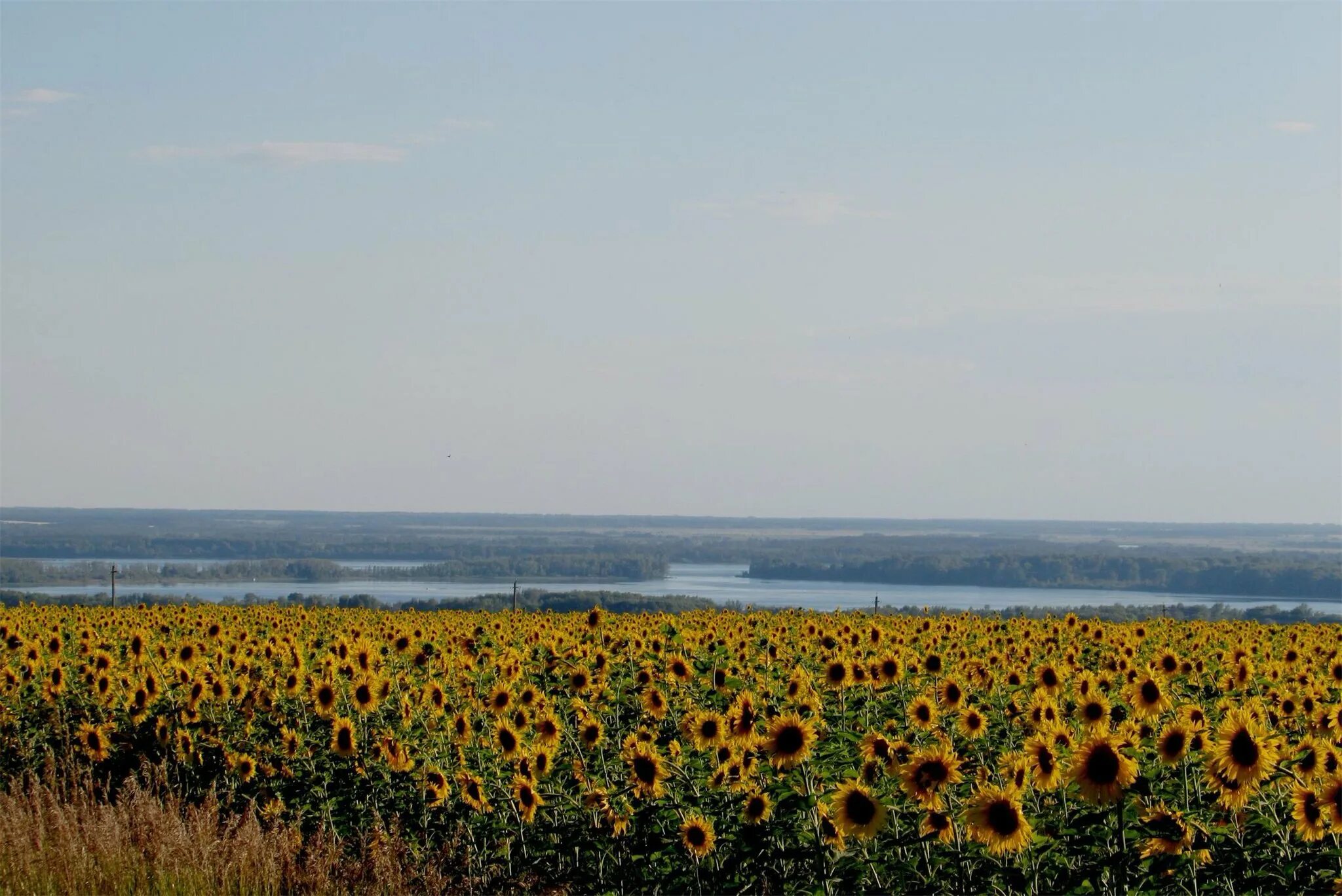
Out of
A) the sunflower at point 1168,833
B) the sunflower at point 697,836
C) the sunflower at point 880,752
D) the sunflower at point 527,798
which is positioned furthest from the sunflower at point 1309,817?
the sunflower at point 527,798

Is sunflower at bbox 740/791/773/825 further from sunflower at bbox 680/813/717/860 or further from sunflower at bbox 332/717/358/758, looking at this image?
sunflower at bbox 332/717/358/758

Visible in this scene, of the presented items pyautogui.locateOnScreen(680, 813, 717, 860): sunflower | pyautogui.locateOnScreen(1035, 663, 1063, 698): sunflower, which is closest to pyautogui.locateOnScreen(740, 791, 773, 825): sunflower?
pyautogui.locateOnScreen(680, 813, 717, 860): sunflower

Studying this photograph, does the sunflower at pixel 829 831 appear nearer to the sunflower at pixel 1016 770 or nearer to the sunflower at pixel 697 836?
the sunflower at pixel 697 836

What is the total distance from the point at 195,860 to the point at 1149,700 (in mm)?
6264

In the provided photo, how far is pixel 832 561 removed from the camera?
158375 mm

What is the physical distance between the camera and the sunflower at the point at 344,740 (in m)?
11.1

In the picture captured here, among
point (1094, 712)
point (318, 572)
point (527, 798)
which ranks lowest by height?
point (318, 572)

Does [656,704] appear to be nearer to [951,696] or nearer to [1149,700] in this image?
[951,696]

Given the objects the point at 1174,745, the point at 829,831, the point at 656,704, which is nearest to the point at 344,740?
the point at 656,704

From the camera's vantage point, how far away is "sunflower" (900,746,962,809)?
6.76 m

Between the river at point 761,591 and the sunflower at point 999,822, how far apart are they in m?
60.9

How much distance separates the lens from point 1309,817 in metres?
6.63

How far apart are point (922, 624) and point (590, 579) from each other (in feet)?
348

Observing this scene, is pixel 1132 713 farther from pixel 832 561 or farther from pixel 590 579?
pixel 832 561
